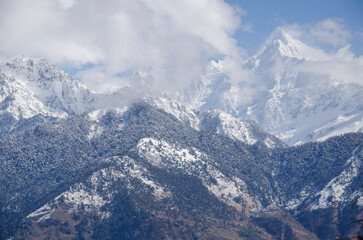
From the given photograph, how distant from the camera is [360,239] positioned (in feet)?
424

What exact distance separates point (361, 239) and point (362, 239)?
0.74ft

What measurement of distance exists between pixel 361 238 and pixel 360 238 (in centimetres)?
22

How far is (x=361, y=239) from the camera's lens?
129m

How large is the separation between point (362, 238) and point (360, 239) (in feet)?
1.63

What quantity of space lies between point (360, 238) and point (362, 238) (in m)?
0.43

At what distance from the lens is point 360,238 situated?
424 ft

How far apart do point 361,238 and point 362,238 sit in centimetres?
23

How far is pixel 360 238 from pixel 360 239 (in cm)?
22

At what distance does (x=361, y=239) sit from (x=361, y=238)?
0.22 metres

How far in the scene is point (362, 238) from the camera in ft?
423

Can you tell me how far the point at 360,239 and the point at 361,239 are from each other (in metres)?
0.22
